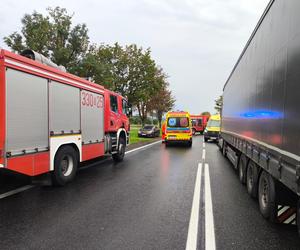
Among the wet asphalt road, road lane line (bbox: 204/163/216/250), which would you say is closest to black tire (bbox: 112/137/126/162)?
the wet asphalt road

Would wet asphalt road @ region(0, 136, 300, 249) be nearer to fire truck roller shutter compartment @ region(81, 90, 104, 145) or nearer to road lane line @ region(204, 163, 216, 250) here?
road lane line @ region(204, 163, 216, 250)

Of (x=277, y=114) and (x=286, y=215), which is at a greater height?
(x=277, y=114)

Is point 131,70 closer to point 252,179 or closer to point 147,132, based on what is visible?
point 147,132

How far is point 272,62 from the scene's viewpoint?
419 centimetres

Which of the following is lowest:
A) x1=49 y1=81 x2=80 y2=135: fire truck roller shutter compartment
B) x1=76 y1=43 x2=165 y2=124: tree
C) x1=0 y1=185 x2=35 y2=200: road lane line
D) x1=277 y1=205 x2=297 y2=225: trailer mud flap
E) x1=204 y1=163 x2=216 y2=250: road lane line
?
x1=204 y1=163 x2=216 y2=250: road lane line

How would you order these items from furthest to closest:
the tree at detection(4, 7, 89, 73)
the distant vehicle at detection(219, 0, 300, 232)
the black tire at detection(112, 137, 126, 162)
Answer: the tree at detection(4, 7, 89, 73)
the black tire at detection(112, 137, 126, 162)
the distant vehicle at detection(219, 0, 300, 232)

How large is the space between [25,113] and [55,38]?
13.5 meters

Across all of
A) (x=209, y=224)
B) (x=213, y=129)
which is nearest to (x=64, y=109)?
(x=209, y=224)

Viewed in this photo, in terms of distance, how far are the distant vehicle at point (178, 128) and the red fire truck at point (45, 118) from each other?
1012cm

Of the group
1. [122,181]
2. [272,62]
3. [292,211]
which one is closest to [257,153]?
[292,211]

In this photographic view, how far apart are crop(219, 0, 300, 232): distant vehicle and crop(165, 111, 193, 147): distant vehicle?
12673 millimetres

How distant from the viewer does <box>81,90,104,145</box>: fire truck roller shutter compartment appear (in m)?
7.53

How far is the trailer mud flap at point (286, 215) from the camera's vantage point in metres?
3.93

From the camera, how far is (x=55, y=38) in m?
17.0
